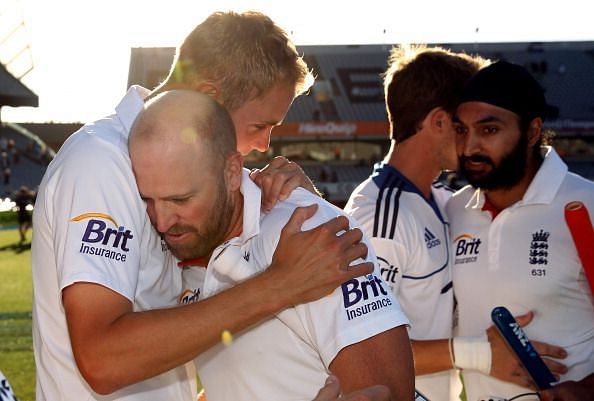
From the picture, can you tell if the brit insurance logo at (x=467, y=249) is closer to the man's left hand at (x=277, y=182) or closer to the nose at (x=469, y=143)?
the nose at (x=469, y=143)

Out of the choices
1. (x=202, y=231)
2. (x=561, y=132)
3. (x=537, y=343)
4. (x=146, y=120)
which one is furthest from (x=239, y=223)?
(x=561, y=132)

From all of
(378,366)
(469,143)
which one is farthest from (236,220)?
(469,143)

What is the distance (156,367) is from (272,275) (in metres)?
0.38

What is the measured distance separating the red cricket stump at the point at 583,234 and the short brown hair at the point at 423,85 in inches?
31.9

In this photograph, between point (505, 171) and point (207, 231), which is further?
point (505, 171)

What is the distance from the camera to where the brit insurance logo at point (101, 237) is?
7.02 feet

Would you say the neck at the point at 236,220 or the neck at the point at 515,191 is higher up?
the neck at the point at 236,220

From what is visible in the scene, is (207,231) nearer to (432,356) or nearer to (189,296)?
(189,296)

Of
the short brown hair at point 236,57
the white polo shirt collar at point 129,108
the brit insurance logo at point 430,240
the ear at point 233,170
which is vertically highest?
the short brown hair at point 236,57

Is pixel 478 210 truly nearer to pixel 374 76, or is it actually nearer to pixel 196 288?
pixel 196 288

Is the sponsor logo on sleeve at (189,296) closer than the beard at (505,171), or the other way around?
the sponsor logo on sleeve at (189,296)

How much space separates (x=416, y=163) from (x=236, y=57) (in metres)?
1.47

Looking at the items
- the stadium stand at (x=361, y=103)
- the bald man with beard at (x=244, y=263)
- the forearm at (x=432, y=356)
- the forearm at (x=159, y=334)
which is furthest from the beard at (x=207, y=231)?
the stadium stand at (x=361, y=103)

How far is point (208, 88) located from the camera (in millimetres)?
2607
